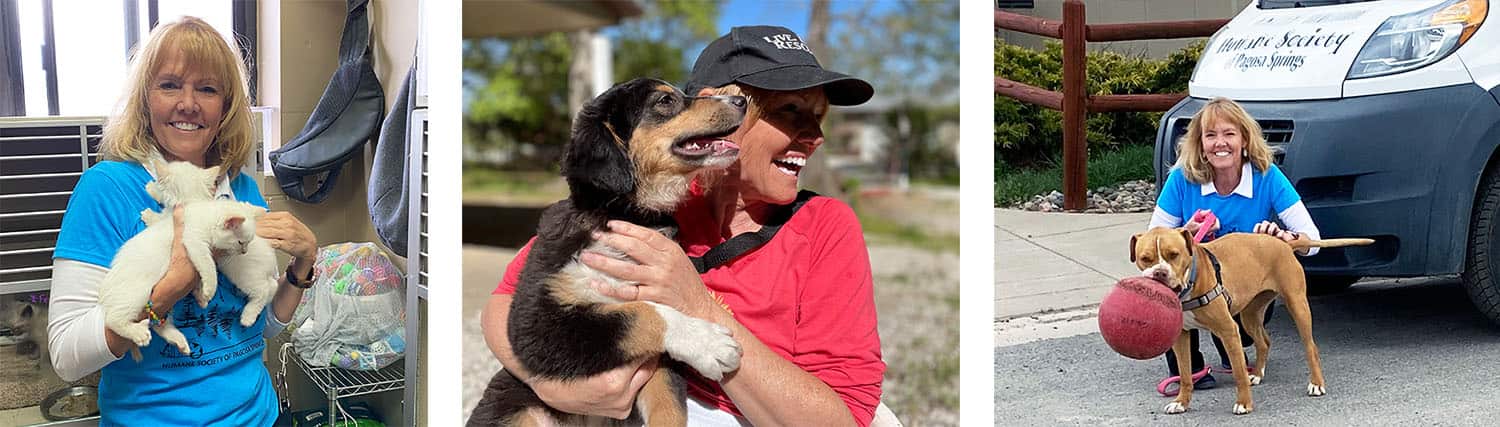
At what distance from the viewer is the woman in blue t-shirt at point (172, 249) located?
7.30 ft

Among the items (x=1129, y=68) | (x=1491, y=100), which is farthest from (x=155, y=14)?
(x=1491, y=100)

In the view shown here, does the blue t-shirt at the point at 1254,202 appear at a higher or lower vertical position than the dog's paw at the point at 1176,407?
higher

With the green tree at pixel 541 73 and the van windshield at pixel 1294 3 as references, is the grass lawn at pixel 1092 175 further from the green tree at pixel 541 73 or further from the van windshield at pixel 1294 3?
the green tree at pixel 541 73

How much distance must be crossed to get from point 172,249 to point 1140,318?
2.02 m

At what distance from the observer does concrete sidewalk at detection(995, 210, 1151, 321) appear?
2637mm

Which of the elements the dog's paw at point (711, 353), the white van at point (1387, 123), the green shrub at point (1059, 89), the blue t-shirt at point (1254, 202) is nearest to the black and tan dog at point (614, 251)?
the dog's paw at point (711, 353)

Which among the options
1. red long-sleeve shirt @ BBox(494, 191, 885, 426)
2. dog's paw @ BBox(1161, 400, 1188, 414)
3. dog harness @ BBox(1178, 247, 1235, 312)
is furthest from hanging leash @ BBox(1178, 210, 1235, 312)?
red long-sleeve shirt @ BBox(494, 191, 885, 426)

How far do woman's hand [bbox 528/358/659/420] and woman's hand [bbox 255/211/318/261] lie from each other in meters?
0.60

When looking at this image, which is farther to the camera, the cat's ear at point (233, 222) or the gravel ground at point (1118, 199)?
the gravel ground at point (1118, 199)

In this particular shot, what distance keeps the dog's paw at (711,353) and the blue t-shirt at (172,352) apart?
95 centimetres

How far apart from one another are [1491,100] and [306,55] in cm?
249

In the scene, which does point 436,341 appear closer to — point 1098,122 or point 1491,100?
point 1098,122

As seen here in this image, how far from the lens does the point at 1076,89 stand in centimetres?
267

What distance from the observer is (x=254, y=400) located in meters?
2.44
